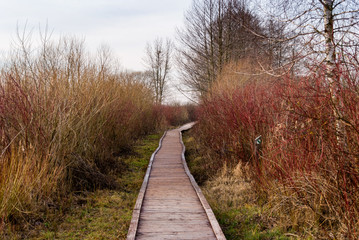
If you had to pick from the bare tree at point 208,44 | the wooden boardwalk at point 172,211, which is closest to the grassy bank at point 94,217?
the wooden boardwalk at point 172,211

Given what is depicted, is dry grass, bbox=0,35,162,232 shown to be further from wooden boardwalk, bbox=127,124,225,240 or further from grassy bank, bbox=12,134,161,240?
wooden boardwalk, bbox=127,124,225,240

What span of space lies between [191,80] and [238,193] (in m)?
13.4

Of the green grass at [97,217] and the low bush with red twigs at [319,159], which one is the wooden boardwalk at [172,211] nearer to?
the green grass at [97,217]

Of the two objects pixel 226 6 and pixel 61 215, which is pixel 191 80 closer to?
pixel 226 6

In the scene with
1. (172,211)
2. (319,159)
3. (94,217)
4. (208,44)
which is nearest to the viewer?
(319,159)

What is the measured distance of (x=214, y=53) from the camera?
60.0 ft

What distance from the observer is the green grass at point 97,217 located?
4783mm

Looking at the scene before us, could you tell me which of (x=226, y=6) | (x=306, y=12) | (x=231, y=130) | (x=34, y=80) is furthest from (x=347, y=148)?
(x=226, y=6)

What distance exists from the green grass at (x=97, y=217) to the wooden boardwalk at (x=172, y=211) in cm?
40

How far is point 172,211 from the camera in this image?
16.7 ft

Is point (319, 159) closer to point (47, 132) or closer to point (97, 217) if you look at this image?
point (97, 217)

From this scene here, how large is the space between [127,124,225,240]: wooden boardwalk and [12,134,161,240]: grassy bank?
1.33ft

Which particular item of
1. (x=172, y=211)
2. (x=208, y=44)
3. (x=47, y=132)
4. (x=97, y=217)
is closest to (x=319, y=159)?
(x=172, y=211)

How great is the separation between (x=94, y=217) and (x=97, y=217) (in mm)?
50
